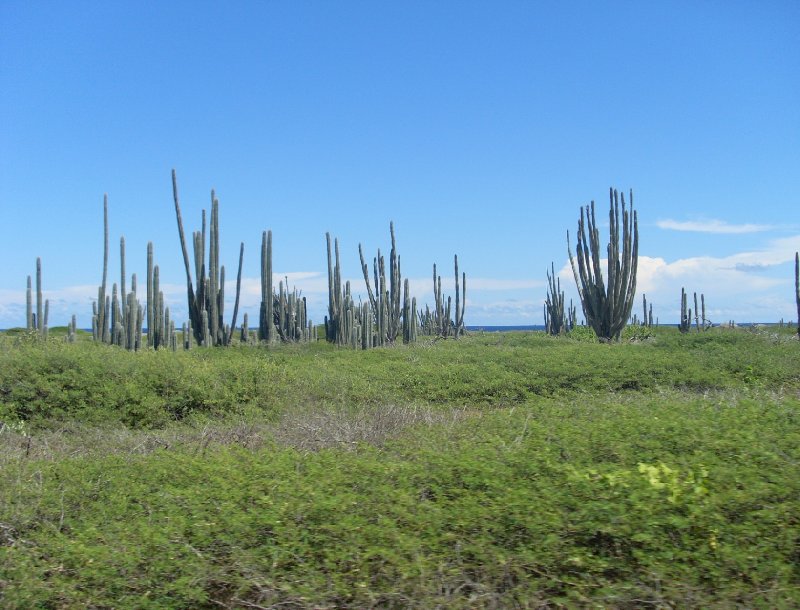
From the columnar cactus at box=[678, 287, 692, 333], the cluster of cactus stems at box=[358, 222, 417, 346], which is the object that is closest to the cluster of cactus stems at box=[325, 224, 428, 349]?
the cluster of cactus stems at box=[358, 222, 417, 346]

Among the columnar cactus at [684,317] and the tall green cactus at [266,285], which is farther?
the columnar cactus at [684,317]

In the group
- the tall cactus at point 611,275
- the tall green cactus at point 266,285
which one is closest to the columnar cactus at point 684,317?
the tall cactus at point 611,275

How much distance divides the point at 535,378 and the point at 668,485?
318 inches

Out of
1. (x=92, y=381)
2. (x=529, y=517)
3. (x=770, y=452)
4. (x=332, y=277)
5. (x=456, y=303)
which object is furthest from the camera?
(x=456, y=303)

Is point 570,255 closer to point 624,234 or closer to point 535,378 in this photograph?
point 624,234

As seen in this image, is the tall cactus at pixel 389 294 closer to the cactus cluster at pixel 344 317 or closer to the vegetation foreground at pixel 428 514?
the cactus cluster at pixel 344 317

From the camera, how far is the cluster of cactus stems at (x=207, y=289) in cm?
1705

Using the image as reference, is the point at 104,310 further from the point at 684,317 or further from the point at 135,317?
the point at 684,317

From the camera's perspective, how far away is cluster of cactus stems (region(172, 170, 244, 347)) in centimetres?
1705

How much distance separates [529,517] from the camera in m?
4.38

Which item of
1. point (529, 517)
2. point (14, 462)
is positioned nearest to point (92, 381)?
point (14, 462)

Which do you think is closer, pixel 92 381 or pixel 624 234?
pixel 92 381

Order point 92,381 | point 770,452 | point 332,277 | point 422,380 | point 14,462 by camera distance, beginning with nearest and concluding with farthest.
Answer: point 770,452 < point 14,462 < point 92,381 < point 422,380 < point 332,277

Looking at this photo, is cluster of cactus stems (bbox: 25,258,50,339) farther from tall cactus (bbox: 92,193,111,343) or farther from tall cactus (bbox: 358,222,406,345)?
tall cactus (bbox: 358,222,406,345)
